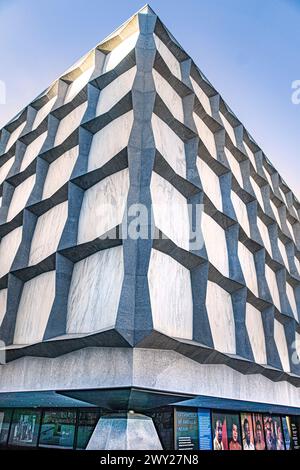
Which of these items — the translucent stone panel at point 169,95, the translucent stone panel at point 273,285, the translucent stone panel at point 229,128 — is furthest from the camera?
the translucent stone panel at point 229,128

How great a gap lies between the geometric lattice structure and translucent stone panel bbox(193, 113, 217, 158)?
12 cm

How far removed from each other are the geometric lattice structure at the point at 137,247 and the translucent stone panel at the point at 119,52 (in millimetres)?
137

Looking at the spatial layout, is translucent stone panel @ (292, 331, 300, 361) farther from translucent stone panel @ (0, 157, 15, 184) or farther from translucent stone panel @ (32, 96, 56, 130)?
translucent stone panel @ (0, 157, 15, 184)

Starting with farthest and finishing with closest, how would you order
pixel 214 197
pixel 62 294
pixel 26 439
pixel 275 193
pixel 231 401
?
pixel 275 193 < pixel 214 197 < pixel 26 439 < pixel 231 401 < pixel 62 294

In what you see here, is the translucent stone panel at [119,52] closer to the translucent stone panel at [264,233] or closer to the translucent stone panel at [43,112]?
the translucent stone panel at [43,112]

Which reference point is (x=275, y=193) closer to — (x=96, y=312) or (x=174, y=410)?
(x=174, y=410)

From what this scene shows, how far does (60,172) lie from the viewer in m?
16.3

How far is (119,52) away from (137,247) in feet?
39.2

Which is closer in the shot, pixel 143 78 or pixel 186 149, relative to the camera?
pixel 143 78

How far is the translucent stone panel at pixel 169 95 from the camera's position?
16.1 metres

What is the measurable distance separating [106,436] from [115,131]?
1118cm

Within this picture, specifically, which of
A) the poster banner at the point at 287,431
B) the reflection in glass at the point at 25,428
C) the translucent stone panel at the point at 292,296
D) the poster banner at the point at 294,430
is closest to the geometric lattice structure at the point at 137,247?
the translucent stone panel at the point at 292,296

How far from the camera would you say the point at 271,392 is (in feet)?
51.1

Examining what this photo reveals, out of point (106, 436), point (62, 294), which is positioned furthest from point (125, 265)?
point (106, 436)
